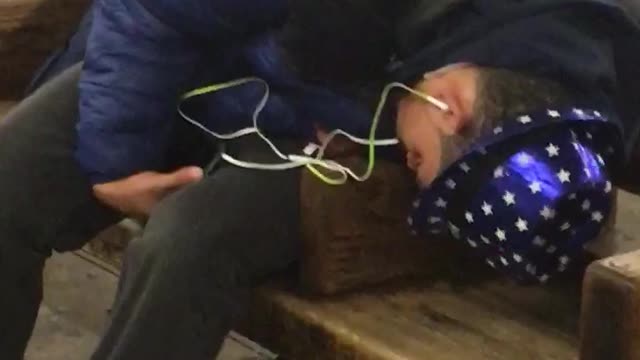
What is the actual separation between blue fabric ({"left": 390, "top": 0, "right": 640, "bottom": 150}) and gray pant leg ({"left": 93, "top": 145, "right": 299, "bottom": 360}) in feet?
0.51

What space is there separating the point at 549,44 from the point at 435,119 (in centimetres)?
10

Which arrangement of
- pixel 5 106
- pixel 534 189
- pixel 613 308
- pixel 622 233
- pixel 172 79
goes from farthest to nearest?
pixel 5 106, pixel 622 233, pixel 172 79, pixel 534 189, pixel 613 308

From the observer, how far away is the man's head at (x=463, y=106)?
1.00 meters

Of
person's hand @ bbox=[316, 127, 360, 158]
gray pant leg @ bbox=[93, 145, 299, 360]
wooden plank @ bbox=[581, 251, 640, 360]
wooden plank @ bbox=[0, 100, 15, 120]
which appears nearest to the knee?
gray pant leg @ bbox=[93, 145, 299, 360]

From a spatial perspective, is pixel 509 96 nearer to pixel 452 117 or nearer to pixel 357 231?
pixel 452 117

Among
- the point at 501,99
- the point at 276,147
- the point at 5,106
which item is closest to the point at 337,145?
the point at 276,147

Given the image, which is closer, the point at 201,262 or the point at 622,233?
the point at 201,262

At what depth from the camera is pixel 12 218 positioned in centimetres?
115

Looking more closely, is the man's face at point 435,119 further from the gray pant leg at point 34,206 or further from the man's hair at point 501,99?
the gray pant leg at point 34,206

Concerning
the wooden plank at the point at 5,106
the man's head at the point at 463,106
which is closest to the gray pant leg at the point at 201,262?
the man's head at the point at 463,106

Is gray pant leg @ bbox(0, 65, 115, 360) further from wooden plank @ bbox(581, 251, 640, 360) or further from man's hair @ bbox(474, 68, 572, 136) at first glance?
wooden plank @ bbox(581, 251, 640, 360)

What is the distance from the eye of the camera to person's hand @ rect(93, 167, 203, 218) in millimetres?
1093

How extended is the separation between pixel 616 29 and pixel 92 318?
885 mm

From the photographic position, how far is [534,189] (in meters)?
0.97
